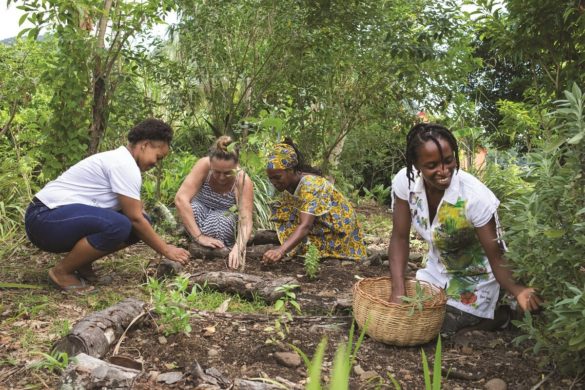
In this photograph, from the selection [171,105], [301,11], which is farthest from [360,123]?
[171,105]

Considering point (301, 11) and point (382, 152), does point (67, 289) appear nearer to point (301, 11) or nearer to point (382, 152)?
point (301, 11)

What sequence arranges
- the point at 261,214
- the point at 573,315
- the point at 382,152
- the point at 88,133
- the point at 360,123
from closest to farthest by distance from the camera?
the point at 573,315 < the point at 88,133 < the point at 261,214 < the point at 360,123 < the point at 382,152

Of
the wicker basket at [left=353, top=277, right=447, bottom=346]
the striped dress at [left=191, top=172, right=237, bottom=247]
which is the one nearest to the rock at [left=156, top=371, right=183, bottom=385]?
the wicker basket at [left=353, top=277, right=447, bottom=346]

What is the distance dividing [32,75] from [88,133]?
729 mm

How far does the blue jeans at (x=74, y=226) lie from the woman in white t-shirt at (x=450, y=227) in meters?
1.71

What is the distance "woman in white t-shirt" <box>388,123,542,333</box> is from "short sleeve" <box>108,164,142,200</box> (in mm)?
1574

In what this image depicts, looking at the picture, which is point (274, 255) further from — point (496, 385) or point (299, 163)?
point (496, 385)

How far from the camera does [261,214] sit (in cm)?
603

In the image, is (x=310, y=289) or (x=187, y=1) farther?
(x=187, y=1)

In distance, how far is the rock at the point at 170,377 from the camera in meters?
2.30

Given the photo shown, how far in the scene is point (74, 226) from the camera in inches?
141

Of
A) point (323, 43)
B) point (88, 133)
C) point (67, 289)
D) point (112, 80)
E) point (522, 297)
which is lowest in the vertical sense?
point (67, 289)

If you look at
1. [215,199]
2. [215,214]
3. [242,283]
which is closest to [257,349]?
[242,283]

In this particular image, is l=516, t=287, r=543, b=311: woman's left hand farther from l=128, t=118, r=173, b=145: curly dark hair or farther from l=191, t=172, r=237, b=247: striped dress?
l=191, t=172, r=237, b=247: striped dress
